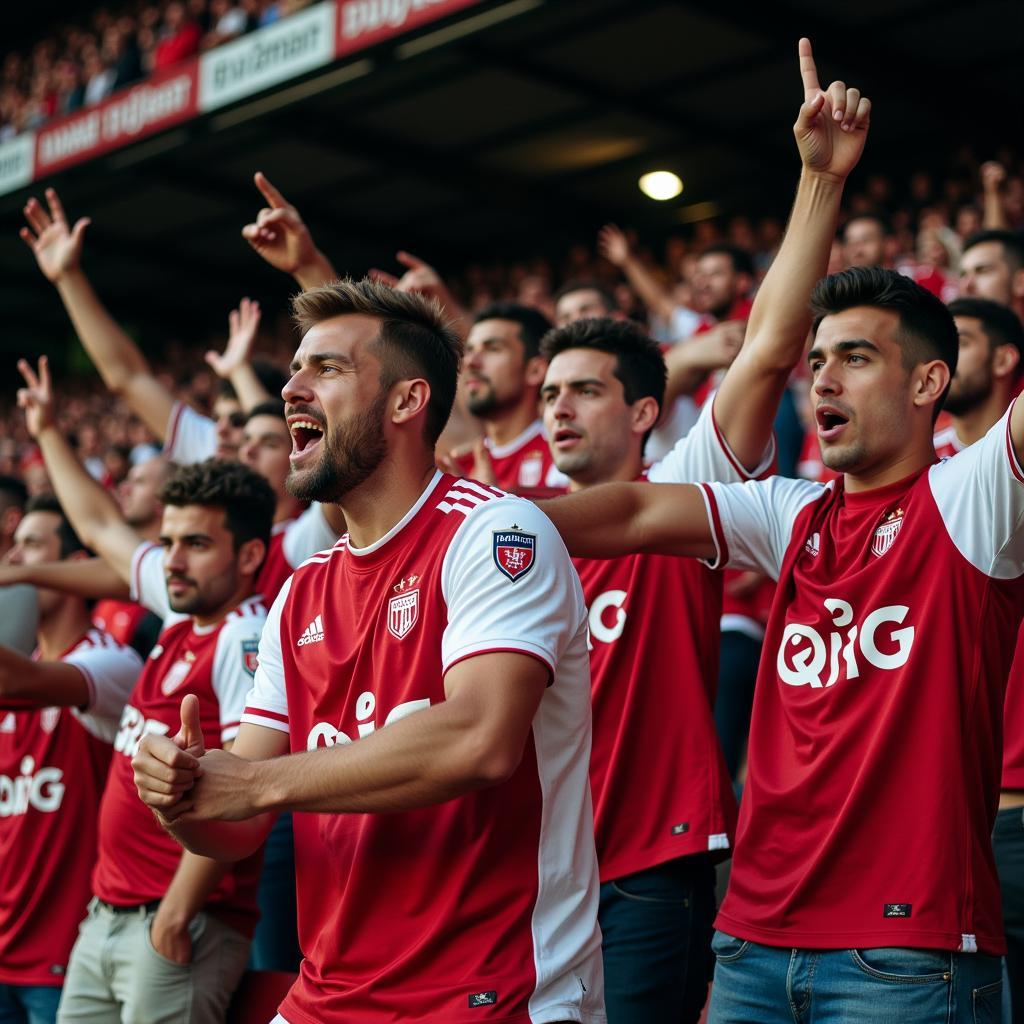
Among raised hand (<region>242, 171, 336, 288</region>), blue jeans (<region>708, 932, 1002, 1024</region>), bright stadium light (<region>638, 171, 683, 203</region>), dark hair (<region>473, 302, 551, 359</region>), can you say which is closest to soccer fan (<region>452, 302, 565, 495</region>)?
dark hair (<region>473, 302, 551, 359</region>)

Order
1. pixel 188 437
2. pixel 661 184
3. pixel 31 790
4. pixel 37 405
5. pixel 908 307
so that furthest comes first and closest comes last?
pixel 661 184
pixel 188 437
pixel 37 405
pixel 31 790
pixel 908 307

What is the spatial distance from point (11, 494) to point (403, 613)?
538cm

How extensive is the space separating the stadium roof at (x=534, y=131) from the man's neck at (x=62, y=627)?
21.9ft

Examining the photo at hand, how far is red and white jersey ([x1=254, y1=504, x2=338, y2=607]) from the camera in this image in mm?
5180

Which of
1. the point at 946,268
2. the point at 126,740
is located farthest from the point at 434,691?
the point at 946,268

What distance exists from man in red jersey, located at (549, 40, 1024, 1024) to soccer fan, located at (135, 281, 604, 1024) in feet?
1.50

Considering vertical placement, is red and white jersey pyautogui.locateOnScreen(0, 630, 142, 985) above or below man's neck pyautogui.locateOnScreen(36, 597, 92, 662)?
below

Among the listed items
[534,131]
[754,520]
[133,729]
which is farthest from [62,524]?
[534,131]

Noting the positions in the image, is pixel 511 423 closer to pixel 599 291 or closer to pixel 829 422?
pixel 599 291

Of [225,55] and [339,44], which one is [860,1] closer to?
[339,44]

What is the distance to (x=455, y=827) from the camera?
263 cm

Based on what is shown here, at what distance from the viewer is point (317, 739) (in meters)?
2.88

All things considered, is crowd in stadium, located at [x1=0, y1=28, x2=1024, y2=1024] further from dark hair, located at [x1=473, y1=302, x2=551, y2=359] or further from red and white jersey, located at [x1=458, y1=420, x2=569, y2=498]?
dark hair, located at [x1=473, y1=302, x2=551, y2=359]

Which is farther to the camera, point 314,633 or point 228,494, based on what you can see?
point 228,494
